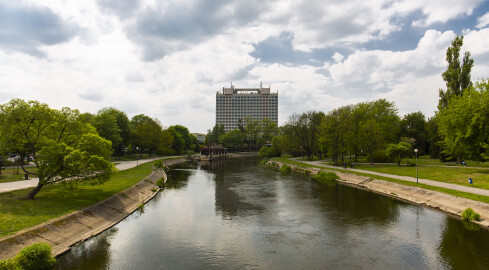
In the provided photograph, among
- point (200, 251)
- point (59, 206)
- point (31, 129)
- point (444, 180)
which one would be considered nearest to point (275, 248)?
point (200, 251)

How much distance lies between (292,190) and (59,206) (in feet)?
94.6

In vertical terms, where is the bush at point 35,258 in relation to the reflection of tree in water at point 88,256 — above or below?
above

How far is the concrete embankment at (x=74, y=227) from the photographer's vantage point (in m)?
15.3

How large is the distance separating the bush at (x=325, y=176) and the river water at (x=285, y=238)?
59.8 feet

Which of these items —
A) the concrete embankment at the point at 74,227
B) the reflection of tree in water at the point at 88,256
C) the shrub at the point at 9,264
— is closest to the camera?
the shrub at the point at 9,264

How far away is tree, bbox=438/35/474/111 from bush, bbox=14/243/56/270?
6405 centimetres

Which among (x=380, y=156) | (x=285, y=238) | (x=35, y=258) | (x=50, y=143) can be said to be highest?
(x=50, y=143)

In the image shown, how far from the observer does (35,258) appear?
46.8 feet

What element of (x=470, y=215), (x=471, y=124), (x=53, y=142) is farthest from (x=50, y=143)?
(x=471, y=124)

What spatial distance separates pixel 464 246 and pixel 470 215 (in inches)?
268

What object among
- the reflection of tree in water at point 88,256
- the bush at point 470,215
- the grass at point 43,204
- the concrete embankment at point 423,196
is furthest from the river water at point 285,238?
the grass at point 43,204

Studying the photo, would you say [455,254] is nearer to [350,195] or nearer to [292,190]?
[350,195]

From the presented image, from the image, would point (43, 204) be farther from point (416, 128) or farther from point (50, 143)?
point (416, 128)

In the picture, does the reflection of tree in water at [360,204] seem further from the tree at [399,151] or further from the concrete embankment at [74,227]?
the concrete embankment at [74,227]
